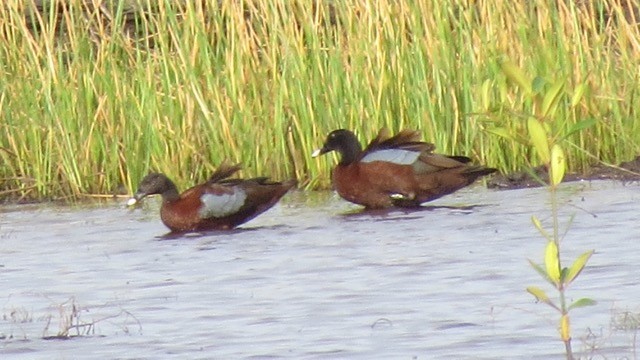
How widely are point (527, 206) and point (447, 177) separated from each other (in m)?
0.56

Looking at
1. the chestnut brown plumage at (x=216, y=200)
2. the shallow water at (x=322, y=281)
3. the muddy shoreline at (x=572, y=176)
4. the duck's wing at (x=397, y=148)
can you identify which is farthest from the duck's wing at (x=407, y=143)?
the muddy shoreline at (x=572, y=176)

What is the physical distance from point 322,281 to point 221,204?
2335 millimetres

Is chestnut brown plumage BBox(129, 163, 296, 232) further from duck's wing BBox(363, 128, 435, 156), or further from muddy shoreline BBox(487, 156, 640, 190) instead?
muddy shoreline BBox(487, 156, 640, 190)

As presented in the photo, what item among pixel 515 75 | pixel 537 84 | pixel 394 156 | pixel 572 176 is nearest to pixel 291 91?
pixel 394 156

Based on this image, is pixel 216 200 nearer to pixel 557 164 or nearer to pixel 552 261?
pixel 557 164

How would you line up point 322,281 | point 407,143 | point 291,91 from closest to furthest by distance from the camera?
point 322,281 < point 407,143 < point 291,91

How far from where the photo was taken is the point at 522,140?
4.40m

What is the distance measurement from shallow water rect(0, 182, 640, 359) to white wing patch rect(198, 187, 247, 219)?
159 mm

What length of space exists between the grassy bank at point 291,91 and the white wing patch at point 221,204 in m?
1.08

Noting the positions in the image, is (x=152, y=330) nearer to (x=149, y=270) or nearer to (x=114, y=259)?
(x=149, y=270)

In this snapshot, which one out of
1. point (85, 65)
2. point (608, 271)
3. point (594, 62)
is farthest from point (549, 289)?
point (85, 65)

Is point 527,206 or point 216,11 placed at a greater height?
point 216,11

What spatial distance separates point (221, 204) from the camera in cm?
931

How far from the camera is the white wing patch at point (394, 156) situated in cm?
980
